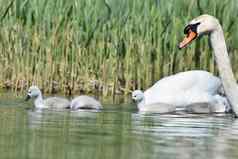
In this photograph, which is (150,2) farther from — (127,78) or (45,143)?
(45,143)

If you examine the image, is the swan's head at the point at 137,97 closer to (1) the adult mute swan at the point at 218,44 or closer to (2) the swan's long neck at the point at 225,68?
(1) the adult mute swan at the point at 218,44

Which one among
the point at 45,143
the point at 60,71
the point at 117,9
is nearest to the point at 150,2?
the point at 117,9

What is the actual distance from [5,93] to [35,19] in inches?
60.6

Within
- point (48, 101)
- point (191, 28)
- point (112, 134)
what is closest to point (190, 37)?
point (191, 28)

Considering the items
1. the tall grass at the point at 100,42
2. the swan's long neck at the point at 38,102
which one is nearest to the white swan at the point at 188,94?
the swan's long neck at the point at 38,102

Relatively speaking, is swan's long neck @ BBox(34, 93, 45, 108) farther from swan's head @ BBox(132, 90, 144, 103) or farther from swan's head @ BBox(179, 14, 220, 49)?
swan's head @ BBox(179, 14, 220, 49)

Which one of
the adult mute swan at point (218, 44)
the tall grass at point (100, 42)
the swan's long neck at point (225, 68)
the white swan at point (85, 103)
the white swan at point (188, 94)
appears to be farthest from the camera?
the tall grass at point (100, 42)

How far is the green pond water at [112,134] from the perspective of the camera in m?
7.65

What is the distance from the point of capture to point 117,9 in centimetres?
1545

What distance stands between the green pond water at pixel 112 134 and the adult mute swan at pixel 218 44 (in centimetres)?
38

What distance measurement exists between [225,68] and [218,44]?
1.34 feet

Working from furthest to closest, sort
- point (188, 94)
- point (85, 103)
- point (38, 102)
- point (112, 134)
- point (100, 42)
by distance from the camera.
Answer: point (100, 42) < point (188, 94) < point (38, 102) < point (85, 103) < point (112, 134)

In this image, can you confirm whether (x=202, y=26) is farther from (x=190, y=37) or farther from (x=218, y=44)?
(x=218, y=44)

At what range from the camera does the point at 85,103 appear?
12.7 meters
